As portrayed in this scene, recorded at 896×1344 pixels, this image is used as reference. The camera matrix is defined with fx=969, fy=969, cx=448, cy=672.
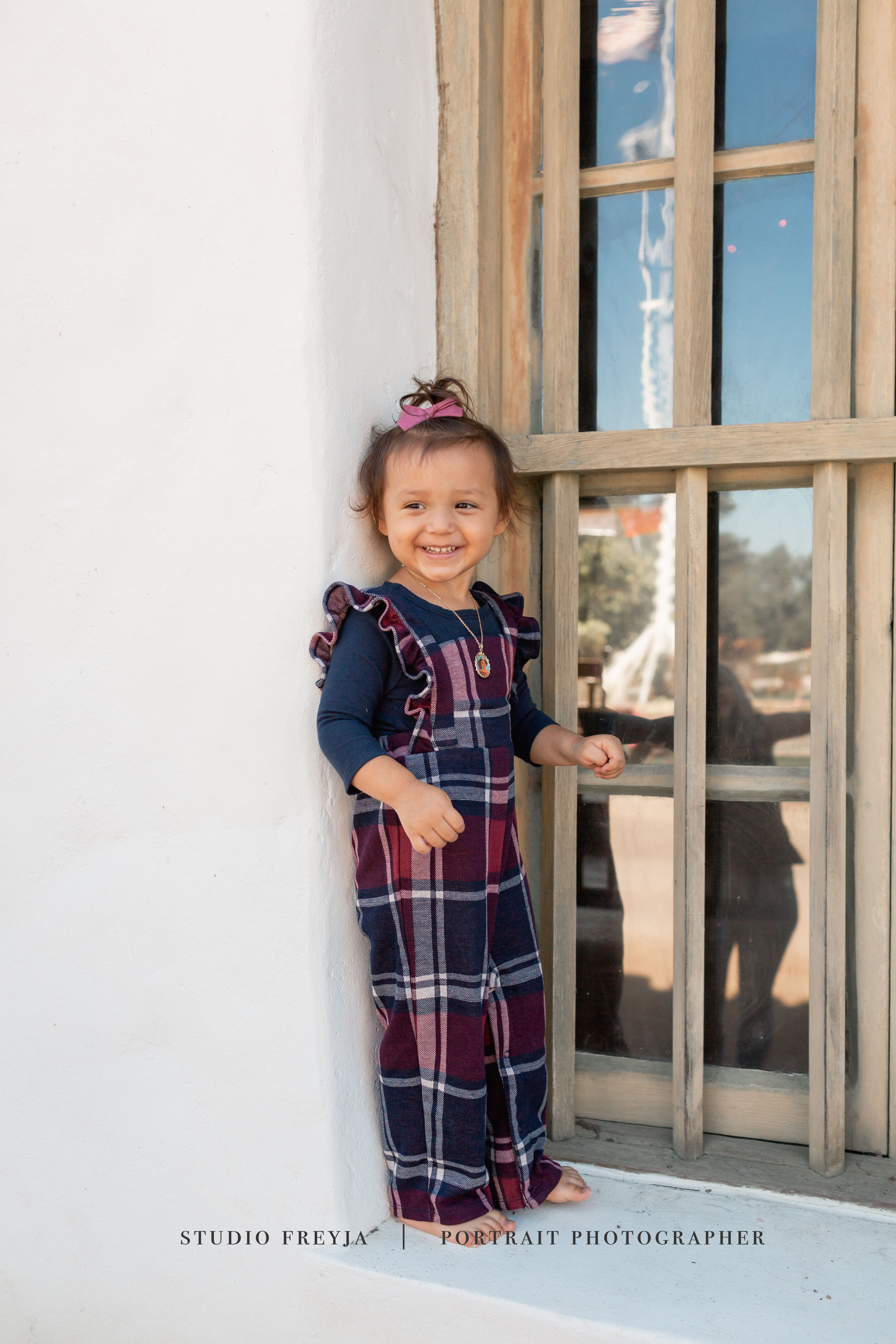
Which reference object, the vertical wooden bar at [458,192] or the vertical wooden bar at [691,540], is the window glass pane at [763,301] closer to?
the vertical wooden bar at [691,540]

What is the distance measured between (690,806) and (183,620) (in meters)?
0.87

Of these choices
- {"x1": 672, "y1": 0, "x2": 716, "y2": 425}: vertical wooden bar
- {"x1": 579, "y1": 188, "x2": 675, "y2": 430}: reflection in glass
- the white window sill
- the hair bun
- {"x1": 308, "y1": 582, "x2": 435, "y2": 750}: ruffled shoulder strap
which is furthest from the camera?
{"x1": 579, "y1": 188, "x2": 675, "y2": 430}: reflection in glass

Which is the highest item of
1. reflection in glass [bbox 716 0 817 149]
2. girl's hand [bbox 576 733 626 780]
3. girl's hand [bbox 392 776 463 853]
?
reflection in glass [bbox 716 0 817 149]

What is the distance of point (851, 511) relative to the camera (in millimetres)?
1609

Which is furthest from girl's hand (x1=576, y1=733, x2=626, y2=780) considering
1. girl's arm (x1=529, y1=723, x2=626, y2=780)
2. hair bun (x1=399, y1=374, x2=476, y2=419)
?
hair bun (x1=399, y1=374, x2=476, y2=419)

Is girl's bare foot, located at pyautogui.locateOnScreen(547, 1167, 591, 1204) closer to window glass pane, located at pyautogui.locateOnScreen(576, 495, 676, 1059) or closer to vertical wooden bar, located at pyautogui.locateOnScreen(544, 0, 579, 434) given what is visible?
window glass pane, located at pyautogui.locateOnScreen(576, 495, 676, 1059)

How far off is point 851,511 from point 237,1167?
1.42 metres

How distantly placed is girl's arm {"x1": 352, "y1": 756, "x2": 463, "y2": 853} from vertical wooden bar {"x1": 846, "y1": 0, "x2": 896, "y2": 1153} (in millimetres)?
770

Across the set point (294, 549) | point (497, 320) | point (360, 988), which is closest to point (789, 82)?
point (497, 320)

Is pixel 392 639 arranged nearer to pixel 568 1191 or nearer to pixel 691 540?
pixel 691 540

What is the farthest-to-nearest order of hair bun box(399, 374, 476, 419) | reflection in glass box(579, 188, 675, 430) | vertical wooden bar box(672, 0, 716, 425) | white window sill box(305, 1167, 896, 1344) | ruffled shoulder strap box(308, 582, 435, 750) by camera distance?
reflection in glass box(579, 188, 675, 430) < vertical wooden bar box(672, 0, 716, 425) < hair bun box(399, 374, 476, 419) < ruffled shoulder strap box(308, 582, 435, 750) < white window sill box(305, 1167, 896, 1344)

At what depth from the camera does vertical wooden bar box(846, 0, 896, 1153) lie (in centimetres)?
156

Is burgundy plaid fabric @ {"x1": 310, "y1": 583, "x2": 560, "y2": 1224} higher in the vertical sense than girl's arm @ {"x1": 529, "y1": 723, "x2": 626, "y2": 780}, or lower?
lower

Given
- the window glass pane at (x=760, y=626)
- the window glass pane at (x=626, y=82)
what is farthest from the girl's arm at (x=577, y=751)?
the window glass pane at (x=626, y=82)
